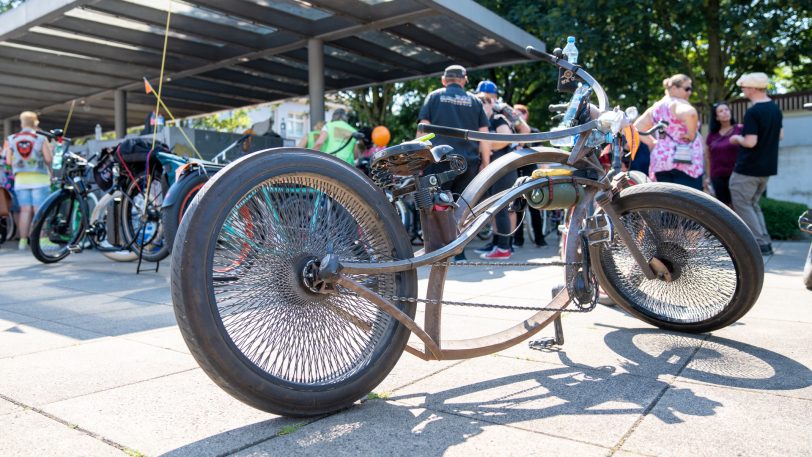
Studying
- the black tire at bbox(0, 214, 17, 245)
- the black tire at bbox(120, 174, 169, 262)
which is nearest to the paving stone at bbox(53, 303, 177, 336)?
the black tire at bbox(120, 174, 169, 262)

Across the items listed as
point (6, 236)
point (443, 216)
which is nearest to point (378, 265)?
point (443, 216)

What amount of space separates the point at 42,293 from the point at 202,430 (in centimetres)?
381

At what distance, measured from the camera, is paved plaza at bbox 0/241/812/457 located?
1954 mm

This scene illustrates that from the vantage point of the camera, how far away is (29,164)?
8.77 m

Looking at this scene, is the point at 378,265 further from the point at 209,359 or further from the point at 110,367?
the point at 110,367

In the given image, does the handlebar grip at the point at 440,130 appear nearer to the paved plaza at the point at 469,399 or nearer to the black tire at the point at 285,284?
the black tire at the point at 285,284

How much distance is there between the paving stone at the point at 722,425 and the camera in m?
1.91

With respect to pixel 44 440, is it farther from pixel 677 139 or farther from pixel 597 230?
pixel 677 139

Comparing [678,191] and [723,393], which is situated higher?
[678,191]

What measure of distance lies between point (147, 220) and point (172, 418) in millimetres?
4630

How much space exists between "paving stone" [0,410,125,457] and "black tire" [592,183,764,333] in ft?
7.81

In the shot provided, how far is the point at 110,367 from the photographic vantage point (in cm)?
288

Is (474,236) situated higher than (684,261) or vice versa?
(474,236)

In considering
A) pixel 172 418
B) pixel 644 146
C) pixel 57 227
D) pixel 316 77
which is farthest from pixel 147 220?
pixel 316 77
